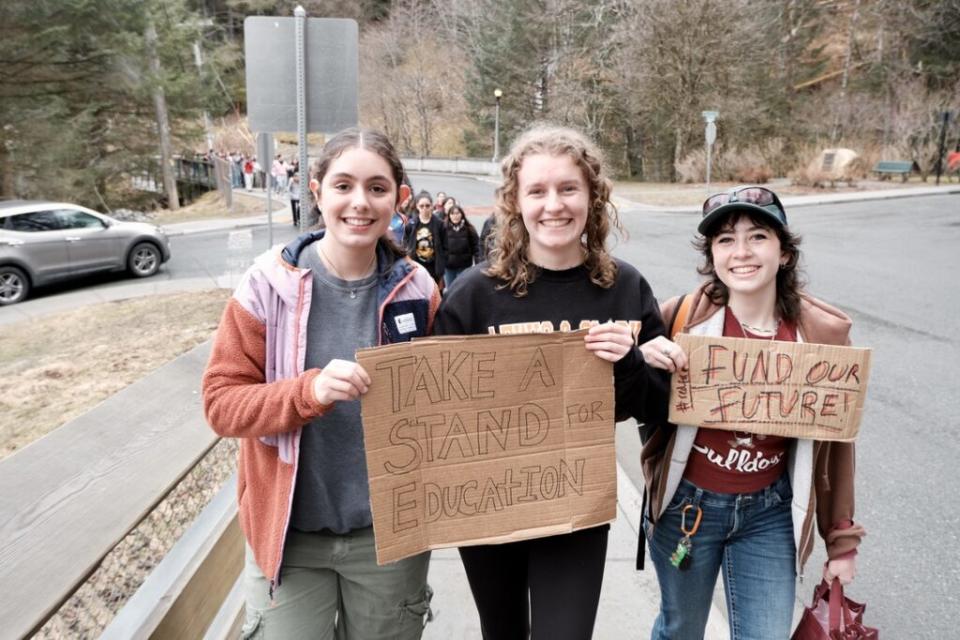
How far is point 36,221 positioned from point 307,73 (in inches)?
400

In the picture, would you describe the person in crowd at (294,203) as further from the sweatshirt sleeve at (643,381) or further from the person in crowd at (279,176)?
the sweatshirt sleeve at (643,381)

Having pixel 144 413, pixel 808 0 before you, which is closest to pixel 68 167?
pixel 144 413

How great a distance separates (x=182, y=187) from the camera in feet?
119

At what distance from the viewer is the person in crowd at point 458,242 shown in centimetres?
891

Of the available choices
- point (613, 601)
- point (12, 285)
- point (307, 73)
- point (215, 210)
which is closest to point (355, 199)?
point (613, 601)

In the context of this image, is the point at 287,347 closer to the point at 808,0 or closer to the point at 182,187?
the point at 182,187

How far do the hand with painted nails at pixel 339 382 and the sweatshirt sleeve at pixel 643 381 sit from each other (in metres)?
0.73

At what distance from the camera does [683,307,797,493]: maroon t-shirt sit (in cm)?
203

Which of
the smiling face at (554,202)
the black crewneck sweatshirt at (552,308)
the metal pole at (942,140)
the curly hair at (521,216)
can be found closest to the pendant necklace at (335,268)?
the black crewneck sweatshirt at (552,308)

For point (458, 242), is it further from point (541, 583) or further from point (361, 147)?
point (541, 583)

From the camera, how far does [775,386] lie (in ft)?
6.40

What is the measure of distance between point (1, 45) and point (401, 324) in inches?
740

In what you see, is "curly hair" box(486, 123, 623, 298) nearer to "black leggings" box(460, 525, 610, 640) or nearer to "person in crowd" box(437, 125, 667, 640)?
"person in crowd" box(437, 125, 667, 640)

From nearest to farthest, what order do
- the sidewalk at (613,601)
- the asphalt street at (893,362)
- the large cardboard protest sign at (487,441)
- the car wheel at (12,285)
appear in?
the large cardboard protest sign at (487,441) → the sidewalk at (613,601) → the asphalt street at (893,362) → the car wheel at (12,285)
